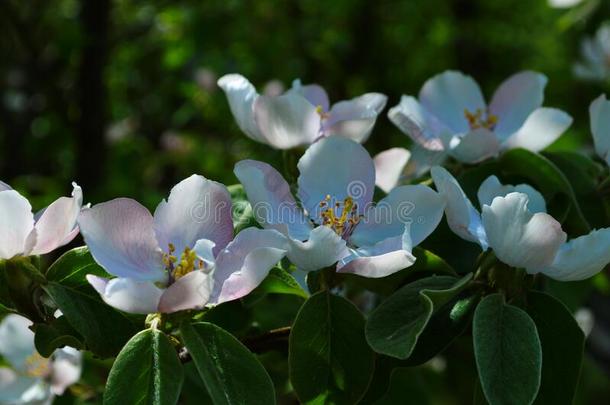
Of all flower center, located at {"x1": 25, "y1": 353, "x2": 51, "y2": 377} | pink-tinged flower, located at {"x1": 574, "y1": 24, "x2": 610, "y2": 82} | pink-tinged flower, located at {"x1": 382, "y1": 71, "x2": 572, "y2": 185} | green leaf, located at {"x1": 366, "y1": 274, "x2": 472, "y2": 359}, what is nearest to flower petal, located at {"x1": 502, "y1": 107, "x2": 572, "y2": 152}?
pink-tinged flower, located at {"x1": 382, "y1": 71, "x2": 572, "y2": 185}

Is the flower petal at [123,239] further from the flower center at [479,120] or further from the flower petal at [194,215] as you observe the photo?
the flower center at [479,120]

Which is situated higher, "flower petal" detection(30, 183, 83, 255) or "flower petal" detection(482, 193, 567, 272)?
"flower petal" detection(30, 183, 83, 255)

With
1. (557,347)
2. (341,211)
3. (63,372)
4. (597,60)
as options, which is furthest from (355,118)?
(597,60)

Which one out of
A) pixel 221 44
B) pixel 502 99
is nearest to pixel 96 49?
pixel 221 44

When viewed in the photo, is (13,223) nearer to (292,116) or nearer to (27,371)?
(292,116)

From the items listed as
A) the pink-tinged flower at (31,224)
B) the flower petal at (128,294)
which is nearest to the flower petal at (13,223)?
the pink-tinged flower at (31,224)

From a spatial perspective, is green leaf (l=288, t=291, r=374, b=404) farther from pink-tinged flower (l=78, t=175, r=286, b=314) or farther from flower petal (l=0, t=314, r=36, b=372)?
flower petal (l=0, t=314, r=36, b=372)

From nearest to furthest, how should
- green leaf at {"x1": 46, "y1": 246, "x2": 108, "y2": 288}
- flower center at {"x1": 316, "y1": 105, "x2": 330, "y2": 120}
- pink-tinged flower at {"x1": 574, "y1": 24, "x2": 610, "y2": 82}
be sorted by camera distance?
green leaf at {"x1": 46, "y1": 246, "x2": 108, "y2": 288} → flower center at {"x1": 316, "y1": 105, "x2": 330, "y2": 120} → pink-tinged flower at {"x1": 574, "y1": 24, "x2": 610, "y2": 82}
